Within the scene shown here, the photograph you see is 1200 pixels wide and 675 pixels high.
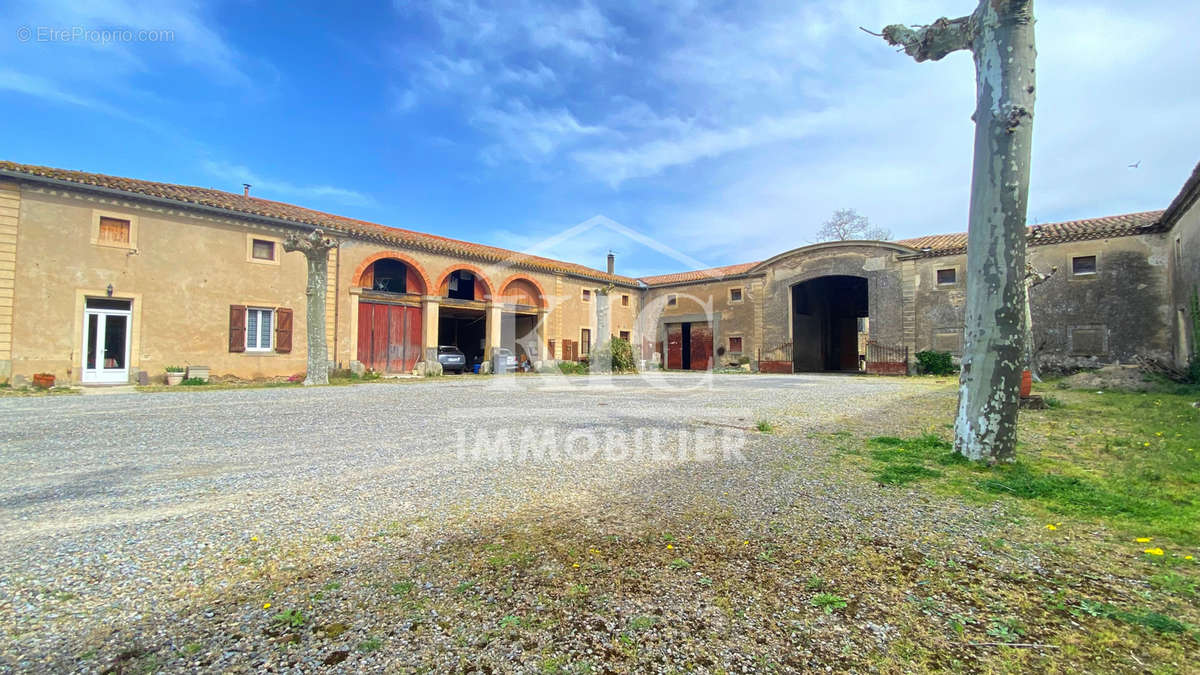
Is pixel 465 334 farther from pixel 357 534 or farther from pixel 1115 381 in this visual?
pixel 357 534

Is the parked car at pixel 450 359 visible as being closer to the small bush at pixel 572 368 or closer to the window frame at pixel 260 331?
the small bush at pixel 572 368

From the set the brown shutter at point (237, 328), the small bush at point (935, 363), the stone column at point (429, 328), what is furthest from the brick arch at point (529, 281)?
the small bush at point (935, 363)

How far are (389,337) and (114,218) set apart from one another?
303 inches

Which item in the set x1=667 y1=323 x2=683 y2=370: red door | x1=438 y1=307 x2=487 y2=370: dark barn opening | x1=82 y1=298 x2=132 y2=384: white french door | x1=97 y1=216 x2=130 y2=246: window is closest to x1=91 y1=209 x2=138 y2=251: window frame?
x1=97 y1=216 x2=130 y2=246: window

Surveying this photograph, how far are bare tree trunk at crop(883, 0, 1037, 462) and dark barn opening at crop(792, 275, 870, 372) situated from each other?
19583 mm

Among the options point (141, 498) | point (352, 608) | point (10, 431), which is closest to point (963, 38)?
point (352, 608)

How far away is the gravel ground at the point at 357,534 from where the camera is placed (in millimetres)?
1705

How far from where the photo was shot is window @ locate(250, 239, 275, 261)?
15266 mm

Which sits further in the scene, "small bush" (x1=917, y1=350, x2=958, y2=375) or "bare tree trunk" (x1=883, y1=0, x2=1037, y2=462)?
"small bush" (x1=917, y1=350, x2=958, y2=375)

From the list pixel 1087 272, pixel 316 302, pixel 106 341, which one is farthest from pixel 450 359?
pixel 1087 272

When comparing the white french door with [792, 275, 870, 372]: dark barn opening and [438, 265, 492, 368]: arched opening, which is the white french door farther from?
[792, 275, 870, 372]: dark barn opening

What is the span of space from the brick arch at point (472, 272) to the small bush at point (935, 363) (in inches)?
676

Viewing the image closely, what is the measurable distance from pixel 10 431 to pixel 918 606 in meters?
8.75

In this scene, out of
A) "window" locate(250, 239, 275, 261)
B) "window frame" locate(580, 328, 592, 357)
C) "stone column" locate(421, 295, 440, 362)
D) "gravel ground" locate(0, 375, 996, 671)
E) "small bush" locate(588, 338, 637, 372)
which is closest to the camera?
"gravel ground" locate(0, 375, 996, 671)
